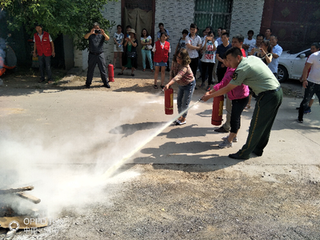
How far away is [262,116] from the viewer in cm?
432

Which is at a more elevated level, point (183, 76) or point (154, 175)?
point (183, 76)

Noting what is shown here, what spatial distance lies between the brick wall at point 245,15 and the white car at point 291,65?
244 centimetres

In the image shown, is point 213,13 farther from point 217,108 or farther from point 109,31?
point 217,108

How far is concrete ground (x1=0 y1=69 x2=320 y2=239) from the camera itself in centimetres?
306

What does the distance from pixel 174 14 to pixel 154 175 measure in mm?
9973

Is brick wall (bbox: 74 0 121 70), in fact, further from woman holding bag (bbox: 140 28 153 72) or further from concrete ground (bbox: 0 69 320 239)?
concrete ground (bbox: 0 69 320 239)

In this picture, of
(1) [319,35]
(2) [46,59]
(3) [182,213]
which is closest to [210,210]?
(3) [182,213]

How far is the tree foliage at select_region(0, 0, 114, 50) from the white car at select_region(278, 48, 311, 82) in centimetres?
738

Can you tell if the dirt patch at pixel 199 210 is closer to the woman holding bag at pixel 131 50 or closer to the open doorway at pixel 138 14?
the woman holding bag at pixel 131 50

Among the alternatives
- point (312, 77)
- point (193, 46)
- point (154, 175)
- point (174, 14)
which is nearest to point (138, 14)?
point (174, 14)

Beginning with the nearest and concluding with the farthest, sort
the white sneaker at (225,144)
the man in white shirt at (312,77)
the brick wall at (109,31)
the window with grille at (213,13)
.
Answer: the white sneaker at (225,144)
the man in white shirt at (312,77)
the brick wall at (109,31)
the window with grille at (213,13)

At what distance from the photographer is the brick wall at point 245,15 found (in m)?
12.5

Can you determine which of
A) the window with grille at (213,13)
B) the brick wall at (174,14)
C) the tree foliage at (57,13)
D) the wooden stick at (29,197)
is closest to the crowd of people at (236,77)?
Result: the tree foliage at (57,13)

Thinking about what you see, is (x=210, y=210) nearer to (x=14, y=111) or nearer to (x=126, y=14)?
(x=14, y=111)
